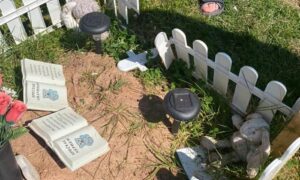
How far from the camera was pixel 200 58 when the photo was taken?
333 centimetres

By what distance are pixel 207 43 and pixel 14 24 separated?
5.94ft

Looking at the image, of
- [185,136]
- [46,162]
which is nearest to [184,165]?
[185,136]

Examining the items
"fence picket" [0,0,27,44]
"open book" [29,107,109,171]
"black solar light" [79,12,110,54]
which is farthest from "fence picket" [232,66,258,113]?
"fence picket" [0,0,27,44]

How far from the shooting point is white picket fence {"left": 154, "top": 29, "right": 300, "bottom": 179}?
292 cm

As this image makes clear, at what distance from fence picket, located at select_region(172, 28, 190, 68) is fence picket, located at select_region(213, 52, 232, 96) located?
1.01ft

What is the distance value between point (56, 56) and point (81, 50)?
237mm

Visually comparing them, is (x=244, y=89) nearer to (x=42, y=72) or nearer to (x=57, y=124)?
(x=57, y=124)

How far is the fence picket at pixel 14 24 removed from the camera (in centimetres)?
361

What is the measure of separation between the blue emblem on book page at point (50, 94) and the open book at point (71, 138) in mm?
195

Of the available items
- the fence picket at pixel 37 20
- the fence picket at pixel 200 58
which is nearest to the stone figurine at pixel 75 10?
the fence picket at pixel 37 20

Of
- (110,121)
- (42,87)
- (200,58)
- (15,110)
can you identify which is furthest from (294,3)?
(15,110)

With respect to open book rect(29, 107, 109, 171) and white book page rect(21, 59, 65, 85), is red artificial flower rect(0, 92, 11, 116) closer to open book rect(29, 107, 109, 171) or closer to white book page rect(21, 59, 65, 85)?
open book rect(29, 107, 109, 171)

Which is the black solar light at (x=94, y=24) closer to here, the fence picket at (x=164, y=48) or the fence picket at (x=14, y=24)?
the fence picket at (x=164, y=48)

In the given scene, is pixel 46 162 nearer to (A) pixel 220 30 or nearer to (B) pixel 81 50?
(B) pixel 81 50
